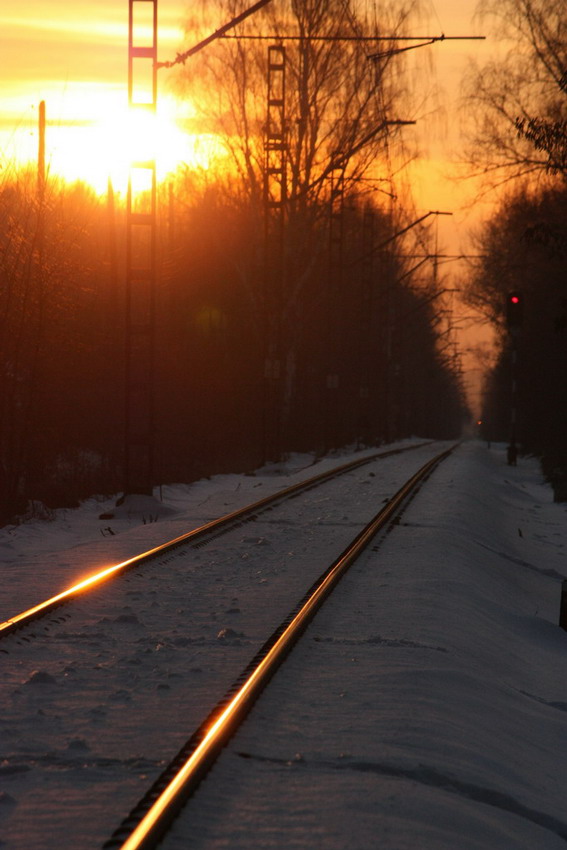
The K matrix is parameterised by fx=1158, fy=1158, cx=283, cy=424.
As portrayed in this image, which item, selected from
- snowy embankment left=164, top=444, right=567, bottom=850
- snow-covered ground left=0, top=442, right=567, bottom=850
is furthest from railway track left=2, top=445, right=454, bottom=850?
snowy embankment left=164, top=444, right=567, bottom=850

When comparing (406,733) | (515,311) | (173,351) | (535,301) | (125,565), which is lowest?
(406,733)

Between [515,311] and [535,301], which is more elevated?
[535,301]

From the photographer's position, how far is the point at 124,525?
17.5m

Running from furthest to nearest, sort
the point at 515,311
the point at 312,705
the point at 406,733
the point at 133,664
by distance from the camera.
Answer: the point at 515,311
the point at 133,664
the point at 312,705
the point at 406,733

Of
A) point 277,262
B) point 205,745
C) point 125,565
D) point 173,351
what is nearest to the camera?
point 205,745

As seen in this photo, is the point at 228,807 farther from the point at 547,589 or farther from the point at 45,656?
the point at 547,589

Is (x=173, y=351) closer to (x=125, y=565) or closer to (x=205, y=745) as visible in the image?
(x=125, y=565)

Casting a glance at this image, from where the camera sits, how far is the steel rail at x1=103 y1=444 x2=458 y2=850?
4.36 meters

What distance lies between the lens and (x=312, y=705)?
6.46 meters

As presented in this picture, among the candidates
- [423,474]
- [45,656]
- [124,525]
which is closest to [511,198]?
[423,474]

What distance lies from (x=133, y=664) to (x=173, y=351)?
1241 inches

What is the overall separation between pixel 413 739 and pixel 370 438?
176 feet

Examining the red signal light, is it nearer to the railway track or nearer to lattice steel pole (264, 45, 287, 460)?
lattice steel pole (264, 45, 287, 460)

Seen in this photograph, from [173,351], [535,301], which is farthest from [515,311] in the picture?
[535,301]
